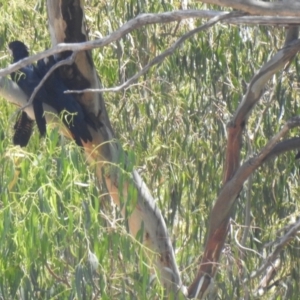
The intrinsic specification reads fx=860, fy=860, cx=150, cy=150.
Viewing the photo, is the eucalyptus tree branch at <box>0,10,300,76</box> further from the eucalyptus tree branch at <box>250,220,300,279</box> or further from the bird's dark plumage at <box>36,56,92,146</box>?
the eucalyptus tree branch at <box>250,220,300,279</box>

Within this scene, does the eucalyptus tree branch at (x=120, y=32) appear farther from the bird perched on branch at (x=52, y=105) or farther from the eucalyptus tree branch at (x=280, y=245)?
the eucalyptus tree branch at (x=280, y=245)

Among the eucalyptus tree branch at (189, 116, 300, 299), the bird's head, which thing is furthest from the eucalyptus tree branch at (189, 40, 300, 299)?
the bird's head

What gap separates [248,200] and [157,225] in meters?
0.60

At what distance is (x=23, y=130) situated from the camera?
370cm

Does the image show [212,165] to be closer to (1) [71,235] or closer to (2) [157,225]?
(2) [157,225]

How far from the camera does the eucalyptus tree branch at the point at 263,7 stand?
291 centimetres

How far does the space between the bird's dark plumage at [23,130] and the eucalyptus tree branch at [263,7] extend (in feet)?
3.78

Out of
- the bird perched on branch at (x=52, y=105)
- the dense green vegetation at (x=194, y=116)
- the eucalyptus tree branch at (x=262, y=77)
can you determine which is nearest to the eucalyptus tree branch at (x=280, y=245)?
the dense green vegetation at (x=194, y=116)

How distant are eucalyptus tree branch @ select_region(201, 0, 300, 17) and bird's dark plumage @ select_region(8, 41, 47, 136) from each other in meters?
0.98

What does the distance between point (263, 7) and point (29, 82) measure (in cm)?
127

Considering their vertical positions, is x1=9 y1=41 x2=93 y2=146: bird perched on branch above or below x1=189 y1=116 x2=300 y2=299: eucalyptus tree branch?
above

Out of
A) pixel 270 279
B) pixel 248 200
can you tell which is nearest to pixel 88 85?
pixel 248 200

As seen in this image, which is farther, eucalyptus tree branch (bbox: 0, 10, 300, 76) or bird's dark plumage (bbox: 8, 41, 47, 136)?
bird's dark plumage (bbox: 8, 41, 47, 136)

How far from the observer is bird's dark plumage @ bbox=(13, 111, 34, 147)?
3.68 metres
